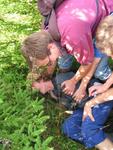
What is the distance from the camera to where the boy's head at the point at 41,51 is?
436cm

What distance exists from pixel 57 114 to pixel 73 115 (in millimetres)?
267

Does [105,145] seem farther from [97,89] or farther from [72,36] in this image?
[72,36]

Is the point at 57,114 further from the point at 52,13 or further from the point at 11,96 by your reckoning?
A: the point at 52,13

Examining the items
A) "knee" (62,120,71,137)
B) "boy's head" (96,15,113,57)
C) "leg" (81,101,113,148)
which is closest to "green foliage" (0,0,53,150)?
"knee" (62,120,71,137)

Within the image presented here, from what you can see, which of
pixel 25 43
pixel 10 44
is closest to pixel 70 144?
pixel 25 43

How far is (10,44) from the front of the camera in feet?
19.5

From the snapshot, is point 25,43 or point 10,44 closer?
point 25,43

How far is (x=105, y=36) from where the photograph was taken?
425 cm

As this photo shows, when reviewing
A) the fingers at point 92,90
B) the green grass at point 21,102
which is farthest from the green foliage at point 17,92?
the fingers at point 92,90

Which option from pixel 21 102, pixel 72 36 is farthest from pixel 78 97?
pixel 21 102

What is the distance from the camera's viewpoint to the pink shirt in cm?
429

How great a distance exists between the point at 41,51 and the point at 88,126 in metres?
0.83

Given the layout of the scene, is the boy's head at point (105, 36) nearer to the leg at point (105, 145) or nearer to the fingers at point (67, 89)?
the fingers at point (67, 89)

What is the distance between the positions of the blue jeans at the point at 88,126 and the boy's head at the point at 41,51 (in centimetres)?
57
